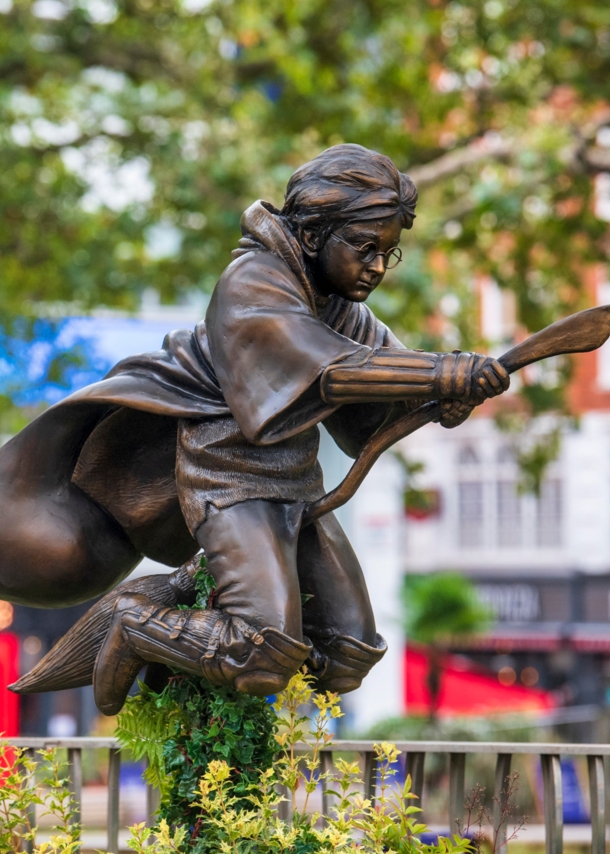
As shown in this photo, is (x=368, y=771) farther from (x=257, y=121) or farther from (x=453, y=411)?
(x=257, y=121)

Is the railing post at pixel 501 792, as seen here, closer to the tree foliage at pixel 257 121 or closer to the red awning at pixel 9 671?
the tree foliage at pixel 257 121

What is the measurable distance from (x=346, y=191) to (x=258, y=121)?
20.1ft

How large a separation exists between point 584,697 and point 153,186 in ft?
42.2

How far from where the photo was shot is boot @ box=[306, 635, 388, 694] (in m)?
3.13

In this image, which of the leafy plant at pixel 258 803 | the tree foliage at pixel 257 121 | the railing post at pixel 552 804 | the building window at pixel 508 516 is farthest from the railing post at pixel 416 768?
the building window at pixel 508 516

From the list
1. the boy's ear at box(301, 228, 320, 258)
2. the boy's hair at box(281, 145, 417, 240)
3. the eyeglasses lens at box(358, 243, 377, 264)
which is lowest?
the eyeglasses lens at box(358, 243, 377, 264)

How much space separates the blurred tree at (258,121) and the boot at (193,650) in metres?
5.10

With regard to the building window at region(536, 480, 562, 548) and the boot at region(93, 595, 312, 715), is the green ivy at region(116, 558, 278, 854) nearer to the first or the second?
the boot at region(93, 595, 312, 715)

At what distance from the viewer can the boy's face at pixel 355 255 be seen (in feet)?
9.74

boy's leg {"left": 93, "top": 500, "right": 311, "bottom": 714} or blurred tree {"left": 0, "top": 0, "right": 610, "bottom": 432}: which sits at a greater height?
blurred tree {"left": 0, "top": 0, "right": 610, "bottom": 432}

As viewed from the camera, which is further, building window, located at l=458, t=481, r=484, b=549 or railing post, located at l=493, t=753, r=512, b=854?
building window, located at l=458, t=481, r=484, b=549

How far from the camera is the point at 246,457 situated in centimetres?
299

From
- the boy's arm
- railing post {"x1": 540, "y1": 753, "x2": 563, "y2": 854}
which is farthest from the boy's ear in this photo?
railing post {"x1": 540, "y1": 753, "x2": 563, "y2": 854}

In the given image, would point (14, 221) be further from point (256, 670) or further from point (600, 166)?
point (256, 670)
